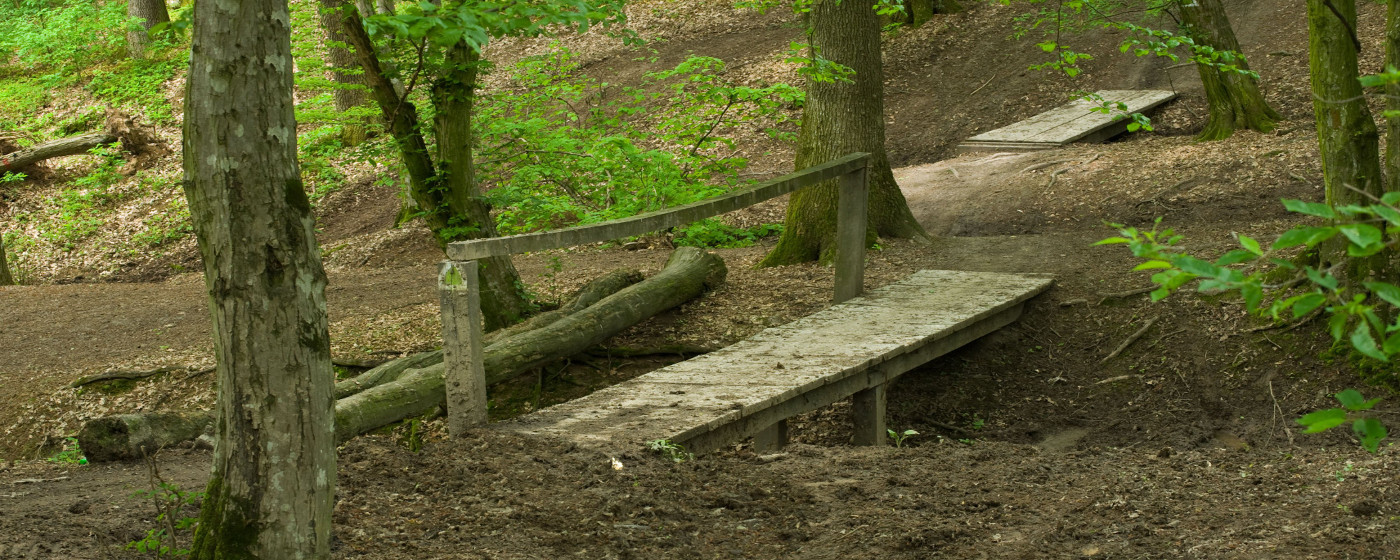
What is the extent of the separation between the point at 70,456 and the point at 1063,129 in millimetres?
12585

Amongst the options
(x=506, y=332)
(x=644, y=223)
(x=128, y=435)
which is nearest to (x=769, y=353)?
(x=644, y=223)

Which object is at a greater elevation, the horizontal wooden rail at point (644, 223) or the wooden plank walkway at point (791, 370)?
the horizontal wooden rail at point (644, 223)

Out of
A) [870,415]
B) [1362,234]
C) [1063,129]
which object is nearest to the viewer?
[1362,234]

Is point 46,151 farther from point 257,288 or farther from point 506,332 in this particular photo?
point 257,288

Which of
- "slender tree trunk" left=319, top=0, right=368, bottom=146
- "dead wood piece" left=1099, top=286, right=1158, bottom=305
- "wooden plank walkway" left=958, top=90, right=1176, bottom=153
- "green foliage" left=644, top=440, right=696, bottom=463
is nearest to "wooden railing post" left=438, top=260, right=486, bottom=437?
"green foliage" left=644, top=440, right=696, bottom=463

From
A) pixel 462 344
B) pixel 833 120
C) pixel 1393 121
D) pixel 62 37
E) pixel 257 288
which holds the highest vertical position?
pixel 62 37

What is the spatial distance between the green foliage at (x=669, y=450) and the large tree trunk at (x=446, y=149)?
357cm

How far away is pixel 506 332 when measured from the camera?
25.3 feet

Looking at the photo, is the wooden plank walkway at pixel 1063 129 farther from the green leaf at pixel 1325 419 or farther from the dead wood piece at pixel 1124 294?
the green leaf at pixel 1325 419

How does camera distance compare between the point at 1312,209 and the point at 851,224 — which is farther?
the point at 851,224

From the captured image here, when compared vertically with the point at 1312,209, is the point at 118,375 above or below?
below

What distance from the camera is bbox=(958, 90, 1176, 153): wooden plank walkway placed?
14172 mm

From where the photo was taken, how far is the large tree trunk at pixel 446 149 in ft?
24.8

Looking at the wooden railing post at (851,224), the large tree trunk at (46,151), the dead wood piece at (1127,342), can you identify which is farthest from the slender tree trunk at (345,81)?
the dead wood piece at (1127,342)
